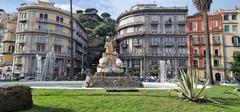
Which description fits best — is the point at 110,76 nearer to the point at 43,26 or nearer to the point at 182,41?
the point at 43,26

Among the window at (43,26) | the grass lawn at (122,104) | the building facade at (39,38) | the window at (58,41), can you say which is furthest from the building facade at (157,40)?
the grass lawn at (122,104)

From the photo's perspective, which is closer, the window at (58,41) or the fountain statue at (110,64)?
the fountain statue at (110,64)

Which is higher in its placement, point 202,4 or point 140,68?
point 202,4

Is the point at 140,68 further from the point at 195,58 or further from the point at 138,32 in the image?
the point at 195,58

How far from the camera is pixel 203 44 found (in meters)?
68.4

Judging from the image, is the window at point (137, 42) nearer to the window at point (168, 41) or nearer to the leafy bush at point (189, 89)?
the window at point (168, 41)

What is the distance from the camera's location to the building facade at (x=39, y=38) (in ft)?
229

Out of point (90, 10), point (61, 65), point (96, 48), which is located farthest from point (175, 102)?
point (90, 10)

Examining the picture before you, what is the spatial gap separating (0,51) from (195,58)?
5899 cm

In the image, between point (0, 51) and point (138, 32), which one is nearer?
point (138, 32)

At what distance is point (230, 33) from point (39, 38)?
50.2 meters

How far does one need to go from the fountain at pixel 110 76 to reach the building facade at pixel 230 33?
50.9 metres

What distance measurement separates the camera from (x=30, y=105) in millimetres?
11258

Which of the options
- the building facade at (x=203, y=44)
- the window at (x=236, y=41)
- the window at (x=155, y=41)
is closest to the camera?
the window at (x=236, y=41)
